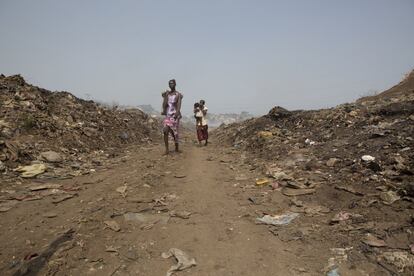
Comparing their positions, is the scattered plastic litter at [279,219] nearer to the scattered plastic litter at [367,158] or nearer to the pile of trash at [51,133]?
the scattered plastic litter at [367,158]

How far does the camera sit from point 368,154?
5.81 m

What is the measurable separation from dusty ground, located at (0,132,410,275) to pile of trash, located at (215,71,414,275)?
0.18 m

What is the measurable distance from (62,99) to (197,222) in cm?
868

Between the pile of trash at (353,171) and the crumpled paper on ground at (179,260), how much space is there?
117 cm

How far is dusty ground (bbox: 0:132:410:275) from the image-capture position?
309 cm

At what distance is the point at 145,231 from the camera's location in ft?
12.5

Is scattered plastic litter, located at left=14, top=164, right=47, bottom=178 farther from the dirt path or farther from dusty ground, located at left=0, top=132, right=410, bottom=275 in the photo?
dusty ground, located at left=0, top=132, right=410, bottom=275

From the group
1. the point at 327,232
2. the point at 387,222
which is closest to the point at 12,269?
the point at 327,232

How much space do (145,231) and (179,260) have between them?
777 mm

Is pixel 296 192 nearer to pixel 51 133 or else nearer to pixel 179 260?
pixel 179 260

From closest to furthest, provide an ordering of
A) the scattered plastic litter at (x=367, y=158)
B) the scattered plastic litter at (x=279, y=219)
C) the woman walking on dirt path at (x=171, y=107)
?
the scattered plastic litter at (x=279, y=219) → the scattered plastic litter at (x=367, y=158) → the woman walking on dirt path at (x=171, y=107)

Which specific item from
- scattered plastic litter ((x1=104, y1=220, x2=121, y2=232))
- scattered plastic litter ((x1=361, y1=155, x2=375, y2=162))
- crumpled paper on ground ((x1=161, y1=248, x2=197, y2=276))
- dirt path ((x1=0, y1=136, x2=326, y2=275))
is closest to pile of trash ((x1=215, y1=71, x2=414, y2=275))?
scattered plastic litter ((x1=361, y1=155, x2=375, y2=162))

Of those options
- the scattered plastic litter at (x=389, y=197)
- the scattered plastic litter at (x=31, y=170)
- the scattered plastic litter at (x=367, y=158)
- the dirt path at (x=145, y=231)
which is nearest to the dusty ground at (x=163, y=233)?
the dirt path at (x=145, y=231)

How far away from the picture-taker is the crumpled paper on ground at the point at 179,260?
3.05 m
